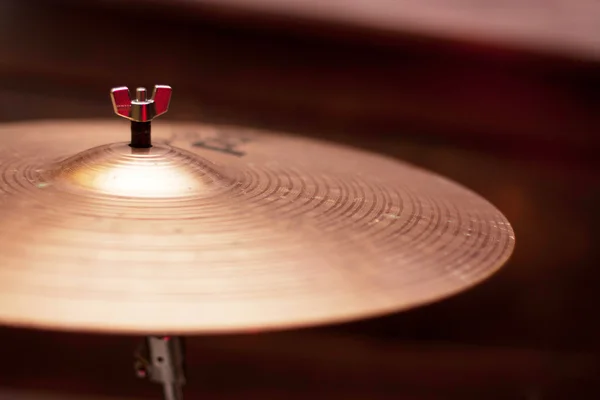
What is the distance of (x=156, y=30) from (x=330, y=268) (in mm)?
751

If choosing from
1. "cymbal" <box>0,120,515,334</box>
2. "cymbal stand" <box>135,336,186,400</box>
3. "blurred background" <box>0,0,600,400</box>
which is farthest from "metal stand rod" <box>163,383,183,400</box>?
"blurred background" <box>0,0,600,400</box>

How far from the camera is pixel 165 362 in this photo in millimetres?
719

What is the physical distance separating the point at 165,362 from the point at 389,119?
67 centimetres

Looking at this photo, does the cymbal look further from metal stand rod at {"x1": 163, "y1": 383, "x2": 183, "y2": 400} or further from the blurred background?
the blurred background

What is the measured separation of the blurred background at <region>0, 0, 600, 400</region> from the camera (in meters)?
1.15

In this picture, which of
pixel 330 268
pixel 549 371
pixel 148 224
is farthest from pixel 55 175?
pixel 549 371

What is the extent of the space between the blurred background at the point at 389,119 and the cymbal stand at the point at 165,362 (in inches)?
22.3

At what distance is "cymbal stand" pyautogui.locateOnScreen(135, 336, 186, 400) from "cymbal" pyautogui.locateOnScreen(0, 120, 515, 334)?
183mm

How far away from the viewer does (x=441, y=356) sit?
1386 mm

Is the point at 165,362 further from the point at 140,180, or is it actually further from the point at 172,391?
the point at 140,180

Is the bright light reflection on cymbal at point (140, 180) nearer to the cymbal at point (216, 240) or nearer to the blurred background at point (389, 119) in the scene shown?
the cymbal at point (216, 240)

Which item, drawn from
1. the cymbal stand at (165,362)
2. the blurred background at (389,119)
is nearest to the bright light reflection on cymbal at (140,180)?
the cymbal stand at (165,362)

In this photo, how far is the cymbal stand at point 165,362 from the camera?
2.34 feet

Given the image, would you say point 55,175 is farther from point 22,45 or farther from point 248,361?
point 248,361
